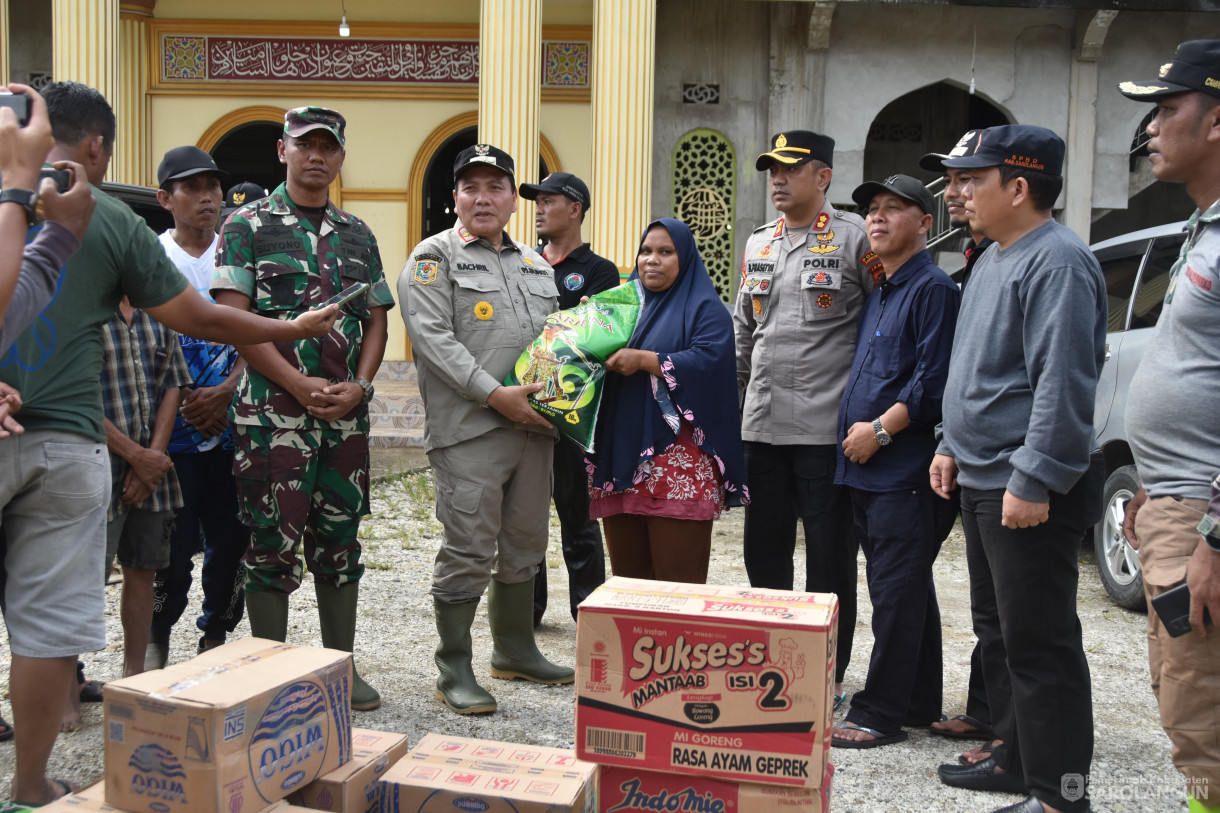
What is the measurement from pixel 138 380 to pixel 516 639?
1.68 m

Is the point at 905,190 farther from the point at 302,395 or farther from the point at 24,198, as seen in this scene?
the point at 24,198

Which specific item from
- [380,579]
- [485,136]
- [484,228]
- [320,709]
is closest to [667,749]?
Answer: [320,709]

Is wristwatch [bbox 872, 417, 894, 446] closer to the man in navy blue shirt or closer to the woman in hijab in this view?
the man in navy blue shirt

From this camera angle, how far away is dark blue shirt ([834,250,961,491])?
3.40 metres

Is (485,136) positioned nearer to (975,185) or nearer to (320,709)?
(975,185)

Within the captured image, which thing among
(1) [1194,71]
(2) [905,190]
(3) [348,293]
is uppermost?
(1) [1194,71]

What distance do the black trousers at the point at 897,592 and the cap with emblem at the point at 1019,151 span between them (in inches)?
44.0

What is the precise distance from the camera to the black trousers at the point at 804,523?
12.3ft

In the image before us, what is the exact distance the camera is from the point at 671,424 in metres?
3.59

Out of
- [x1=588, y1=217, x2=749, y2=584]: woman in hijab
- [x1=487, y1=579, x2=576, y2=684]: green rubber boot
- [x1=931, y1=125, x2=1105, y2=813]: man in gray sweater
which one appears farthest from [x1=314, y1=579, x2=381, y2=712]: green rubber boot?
[x1=931, y1=125, x2=1105, y2=813]: man in gray sweater

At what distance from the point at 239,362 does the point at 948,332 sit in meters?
2.60

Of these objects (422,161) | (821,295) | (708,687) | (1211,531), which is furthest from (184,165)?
(422,161)

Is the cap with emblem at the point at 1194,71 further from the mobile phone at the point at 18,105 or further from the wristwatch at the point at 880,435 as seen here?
the mobile phone at the point at 18,105

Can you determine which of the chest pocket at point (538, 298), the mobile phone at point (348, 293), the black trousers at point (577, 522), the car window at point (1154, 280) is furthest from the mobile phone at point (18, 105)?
the car window at point (1154, 280)
